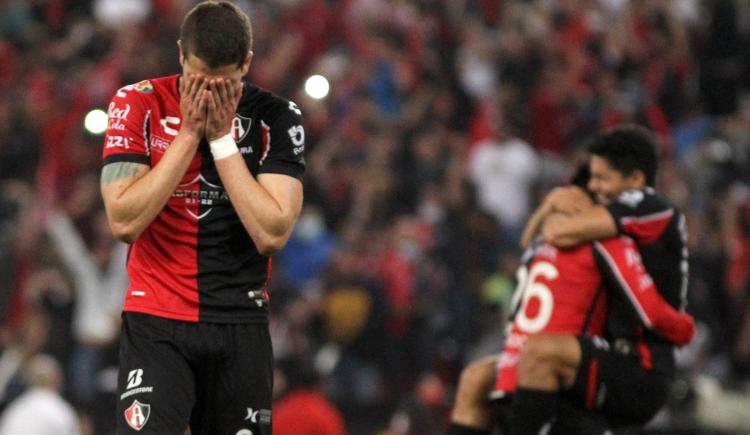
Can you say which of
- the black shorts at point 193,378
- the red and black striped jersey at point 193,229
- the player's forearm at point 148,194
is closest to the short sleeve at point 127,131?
the red and black striped jersey at point 193,229

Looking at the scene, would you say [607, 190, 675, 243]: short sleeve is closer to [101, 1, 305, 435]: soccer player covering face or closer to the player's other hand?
the player's other hand

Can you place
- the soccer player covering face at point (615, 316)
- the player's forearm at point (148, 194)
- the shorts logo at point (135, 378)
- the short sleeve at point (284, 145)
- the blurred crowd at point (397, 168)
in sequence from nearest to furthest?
the player's forearm at point (148, 194) < the shorts logo at point (135, 378) < the short sleeve at point (284, 145) < the soccer player covering face at point (615, 316) < the blurred crowd at point (397, 168)

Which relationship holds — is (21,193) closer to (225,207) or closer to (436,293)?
(436,293)

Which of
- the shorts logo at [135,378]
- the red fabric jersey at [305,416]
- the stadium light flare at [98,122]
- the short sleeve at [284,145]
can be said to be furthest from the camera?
the red fabric jersey at [305,416]

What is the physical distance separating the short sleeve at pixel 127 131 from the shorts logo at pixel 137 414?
847 millimetres

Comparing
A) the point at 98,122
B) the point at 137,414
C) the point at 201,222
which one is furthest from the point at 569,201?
the point at 137,414

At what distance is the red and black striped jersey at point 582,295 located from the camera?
6.40 m

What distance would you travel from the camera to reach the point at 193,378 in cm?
493

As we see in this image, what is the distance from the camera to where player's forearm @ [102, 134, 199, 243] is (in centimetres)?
473

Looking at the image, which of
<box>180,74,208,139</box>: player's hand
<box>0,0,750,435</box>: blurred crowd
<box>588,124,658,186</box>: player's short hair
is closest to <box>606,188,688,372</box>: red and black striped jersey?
<box>588,124,658,186</box>: player's short hair

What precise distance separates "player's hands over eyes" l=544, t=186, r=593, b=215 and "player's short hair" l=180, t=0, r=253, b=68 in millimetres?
2257

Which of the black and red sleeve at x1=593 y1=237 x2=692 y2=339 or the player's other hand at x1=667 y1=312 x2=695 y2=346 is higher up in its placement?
the black and red sleeve at x1=593 y1=237 x2=692 y2=339

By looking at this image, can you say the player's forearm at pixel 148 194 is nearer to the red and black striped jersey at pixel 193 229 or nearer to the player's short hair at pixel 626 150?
the red and black striped jersey at pixel 193 229

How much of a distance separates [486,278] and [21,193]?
428cm
